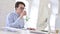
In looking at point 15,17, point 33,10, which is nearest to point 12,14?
point 15,17

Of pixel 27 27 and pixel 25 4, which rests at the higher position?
pixel 25 4

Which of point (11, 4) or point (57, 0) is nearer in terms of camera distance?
point (11, 4)

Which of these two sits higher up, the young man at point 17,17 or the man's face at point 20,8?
the man's face at point 20,8

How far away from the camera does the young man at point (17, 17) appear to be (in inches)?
24.1

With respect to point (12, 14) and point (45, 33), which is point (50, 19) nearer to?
point (45, 33)

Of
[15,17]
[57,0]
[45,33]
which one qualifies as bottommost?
[45,33]

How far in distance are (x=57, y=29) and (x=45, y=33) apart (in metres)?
0.08

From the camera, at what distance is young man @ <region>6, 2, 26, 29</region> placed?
61 cm

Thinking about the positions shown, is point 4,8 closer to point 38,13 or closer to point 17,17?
point 17,17

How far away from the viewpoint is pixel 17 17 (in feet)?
2.05

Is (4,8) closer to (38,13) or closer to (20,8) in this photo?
(20,8)

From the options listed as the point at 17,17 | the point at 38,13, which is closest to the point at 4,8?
the point at 17,17

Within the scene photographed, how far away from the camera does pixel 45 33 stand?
65cm

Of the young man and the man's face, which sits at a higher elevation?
the man's face
